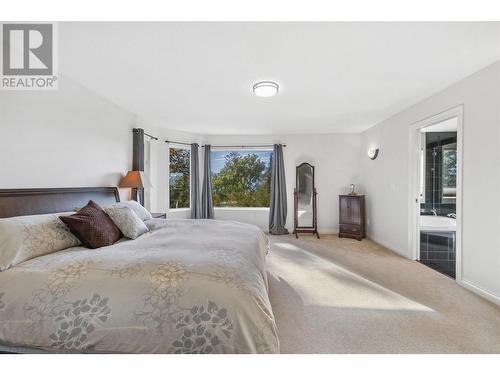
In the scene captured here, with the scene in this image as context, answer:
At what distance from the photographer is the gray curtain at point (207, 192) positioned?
5.29 metres

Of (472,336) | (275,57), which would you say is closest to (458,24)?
(275,57)

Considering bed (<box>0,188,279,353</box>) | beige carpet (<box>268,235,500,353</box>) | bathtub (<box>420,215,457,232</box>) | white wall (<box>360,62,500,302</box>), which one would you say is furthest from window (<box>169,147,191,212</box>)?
bathtub (<box>420,215,457,232</box>)

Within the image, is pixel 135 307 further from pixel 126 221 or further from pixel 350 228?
pixel 350 228

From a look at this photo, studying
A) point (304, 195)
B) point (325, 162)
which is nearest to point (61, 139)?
point (304, 195)

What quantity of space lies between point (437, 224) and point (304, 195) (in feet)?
9.54

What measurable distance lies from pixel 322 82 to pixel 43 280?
286 centimetres

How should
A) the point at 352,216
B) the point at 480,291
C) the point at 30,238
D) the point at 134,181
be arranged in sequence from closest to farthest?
the point at 30,238 → the point at 480,291 → the point at 134,181 → the point at 352,216

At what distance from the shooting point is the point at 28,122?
2.16 meters

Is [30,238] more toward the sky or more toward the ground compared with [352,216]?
more toward the sky

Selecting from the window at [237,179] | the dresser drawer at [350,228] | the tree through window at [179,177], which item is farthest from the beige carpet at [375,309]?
the tree through window at [179,177]

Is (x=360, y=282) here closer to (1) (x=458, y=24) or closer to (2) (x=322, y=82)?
(2) (x=322, y=82)

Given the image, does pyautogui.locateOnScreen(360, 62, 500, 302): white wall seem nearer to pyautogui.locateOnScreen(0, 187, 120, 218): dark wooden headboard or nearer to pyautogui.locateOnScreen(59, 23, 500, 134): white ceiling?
pyautogui.locateOnScreen(59, 23, 500, 134): white ceiling

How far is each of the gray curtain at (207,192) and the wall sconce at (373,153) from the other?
3.42 m

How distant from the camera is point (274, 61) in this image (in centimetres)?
215
